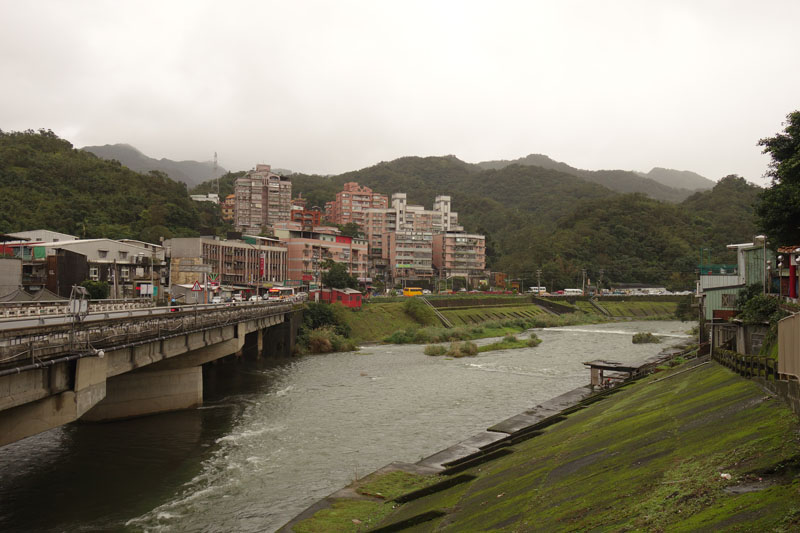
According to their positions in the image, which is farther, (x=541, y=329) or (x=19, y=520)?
(x=541, y=329)

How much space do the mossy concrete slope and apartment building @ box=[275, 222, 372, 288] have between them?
90.7m

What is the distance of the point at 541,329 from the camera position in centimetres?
9700

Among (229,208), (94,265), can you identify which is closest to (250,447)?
(94,265)

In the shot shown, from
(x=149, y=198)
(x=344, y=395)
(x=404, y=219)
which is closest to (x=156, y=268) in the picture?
(x=149, y=198)

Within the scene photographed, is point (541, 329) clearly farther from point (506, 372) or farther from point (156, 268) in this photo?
point (156, 268)

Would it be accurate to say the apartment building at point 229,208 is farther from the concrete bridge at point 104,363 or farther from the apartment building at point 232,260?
the concrete bridge at point 104,363

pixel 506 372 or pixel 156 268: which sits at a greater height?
pixel 156 268

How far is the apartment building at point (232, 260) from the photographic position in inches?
3339

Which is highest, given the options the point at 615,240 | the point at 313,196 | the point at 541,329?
the point at 313,196

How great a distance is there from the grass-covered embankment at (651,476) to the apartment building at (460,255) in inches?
4670

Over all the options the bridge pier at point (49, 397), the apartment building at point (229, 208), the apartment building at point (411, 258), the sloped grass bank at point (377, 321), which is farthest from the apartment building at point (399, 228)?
the bridge pier at point (49, 397)

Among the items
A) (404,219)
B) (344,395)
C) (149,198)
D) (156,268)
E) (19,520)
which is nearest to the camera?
(19,520)

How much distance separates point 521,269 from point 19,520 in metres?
138

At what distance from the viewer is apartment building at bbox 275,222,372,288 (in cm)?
11200
